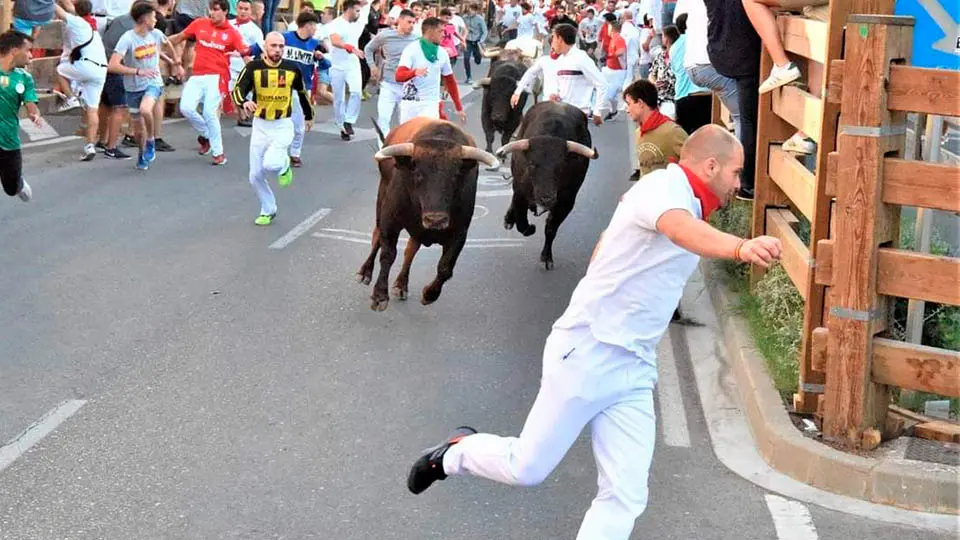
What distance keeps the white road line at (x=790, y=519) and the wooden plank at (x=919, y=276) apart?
1.13 m

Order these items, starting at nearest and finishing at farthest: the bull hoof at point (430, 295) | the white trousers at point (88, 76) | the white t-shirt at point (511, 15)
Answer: the bull hoof at point (430, 295) → the white trousers at point (88, 76) → the white t-shirt at point (511, 15)

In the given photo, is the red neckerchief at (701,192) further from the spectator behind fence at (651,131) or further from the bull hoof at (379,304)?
the bull hoof at (379,304)

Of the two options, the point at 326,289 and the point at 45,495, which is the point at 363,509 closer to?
the point at 45,495

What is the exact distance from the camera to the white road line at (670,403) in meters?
6.92

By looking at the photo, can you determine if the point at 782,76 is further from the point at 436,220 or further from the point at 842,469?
the point at 842,469

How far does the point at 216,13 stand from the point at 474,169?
29.8ft

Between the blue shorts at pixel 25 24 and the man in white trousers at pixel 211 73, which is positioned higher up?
the blue shorts at pixel 25 24

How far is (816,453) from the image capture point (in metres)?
6.17

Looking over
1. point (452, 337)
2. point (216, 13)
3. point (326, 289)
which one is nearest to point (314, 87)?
point (216, 13)

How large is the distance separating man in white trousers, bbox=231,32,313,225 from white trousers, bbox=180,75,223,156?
417 centimetres

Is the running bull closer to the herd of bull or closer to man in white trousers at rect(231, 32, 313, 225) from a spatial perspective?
the herd of bull

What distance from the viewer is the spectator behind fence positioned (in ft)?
30.7

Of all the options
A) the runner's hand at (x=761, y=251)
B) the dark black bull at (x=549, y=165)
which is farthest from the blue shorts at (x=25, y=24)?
the runner's hand at (x=761, y=251)

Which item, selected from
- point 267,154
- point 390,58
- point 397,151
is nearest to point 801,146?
point 397,151
